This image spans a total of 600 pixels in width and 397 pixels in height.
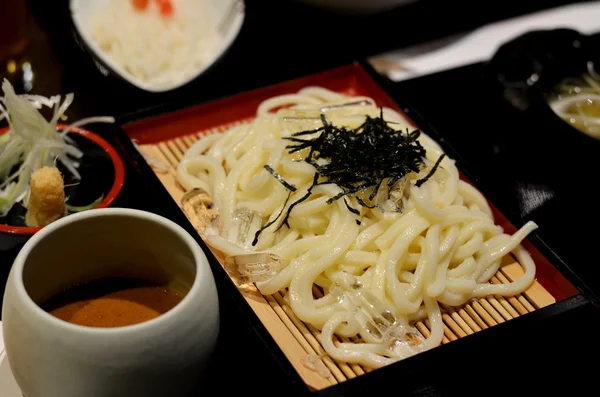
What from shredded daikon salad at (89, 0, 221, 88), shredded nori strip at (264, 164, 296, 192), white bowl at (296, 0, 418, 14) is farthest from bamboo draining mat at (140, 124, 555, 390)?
white bowl at (296, 0, 418, 14)

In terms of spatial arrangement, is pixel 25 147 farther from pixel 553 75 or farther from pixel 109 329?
pixel 553 75

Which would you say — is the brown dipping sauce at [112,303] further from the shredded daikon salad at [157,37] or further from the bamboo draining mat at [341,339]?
the shredded daikon salad at [157,37]

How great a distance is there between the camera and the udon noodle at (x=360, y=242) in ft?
5.87

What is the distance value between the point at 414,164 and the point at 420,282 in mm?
371

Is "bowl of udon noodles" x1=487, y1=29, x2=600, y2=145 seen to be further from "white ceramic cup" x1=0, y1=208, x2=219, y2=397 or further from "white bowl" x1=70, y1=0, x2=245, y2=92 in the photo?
"white ceramic cup" x1=0, y1=208, x2=219, y2=397

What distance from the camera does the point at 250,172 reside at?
2150 millimetres

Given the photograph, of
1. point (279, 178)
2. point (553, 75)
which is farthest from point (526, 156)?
point (279, 178)

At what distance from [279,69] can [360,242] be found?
4.13ft

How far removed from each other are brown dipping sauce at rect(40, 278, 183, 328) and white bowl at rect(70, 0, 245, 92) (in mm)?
1130

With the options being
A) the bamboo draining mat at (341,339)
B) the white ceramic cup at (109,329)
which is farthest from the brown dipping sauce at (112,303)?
the bamboo draining mat at (341,339)

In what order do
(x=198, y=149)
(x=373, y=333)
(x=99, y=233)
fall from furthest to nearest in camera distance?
(x=198, y=149)
(x=373, y=333)
(x=99, y=233)

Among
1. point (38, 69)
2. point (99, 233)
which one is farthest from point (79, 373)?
point (38, 69)

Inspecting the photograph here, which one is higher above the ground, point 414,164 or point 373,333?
point 414,164

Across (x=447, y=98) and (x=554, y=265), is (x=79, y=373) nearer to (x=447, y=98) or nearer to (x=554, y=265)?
(x=554, y=265)
